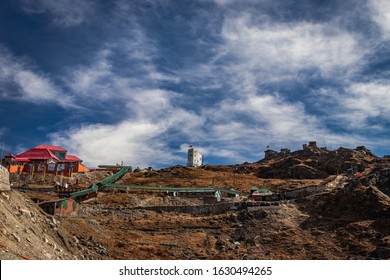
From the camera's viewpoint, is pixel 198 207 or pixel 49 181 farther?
pixel 49 181

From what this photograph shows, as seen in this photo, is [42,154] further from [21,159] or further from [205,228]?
[205,228]

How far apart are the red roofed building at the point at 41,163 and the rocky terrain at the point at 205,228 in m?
19.7

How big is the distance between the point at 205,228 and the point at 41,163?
4514 cm

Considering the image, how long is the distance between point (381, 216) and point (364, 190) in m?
5.45

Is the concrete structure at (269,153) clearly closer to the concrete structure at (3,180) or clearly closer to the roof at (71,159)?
the roof at (71,159)

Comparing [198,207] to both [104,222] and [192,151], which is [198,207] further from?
[192,151]

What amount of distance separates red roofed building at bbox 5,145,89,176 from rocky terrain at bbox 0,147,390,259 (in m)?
19.7

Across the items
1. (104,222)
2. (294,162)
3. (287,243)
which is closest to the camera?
(287,243)

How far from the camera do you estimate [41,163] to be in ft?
246

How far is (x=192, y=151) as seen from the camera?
138 m

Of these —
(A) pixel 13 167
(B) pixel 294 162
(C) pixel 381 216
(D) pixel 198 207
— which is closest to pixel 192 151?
(B) pixel 294 162

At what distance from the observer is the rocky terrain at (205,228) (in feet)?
86.0

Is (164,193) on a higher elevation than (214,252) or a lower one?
higher

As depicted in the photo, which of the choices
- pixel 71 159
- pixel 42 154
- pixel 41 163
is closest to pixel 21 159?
pixel 42 154
